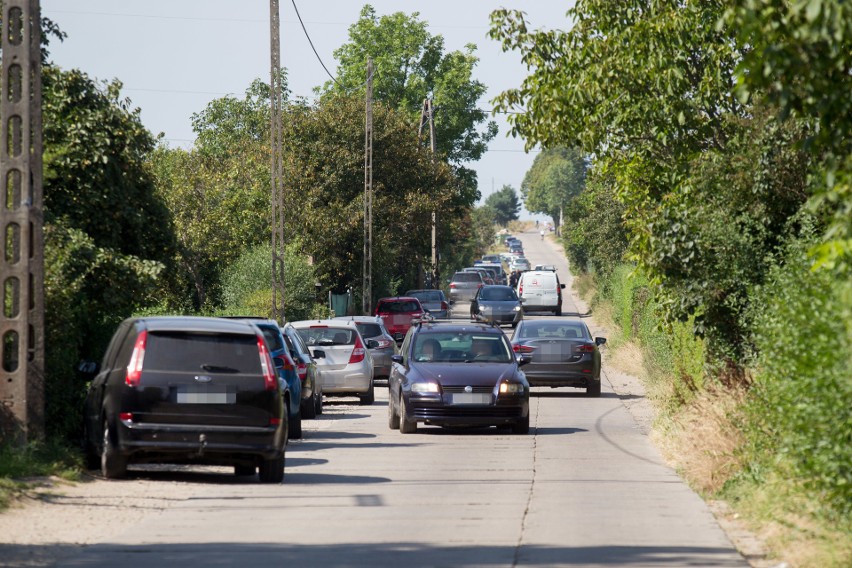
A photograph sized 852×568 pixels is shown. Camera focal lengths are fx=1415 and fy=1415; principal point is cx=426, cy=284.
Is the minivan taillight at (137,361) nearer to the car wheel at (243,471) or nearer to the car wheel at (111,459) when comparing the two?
the car wheel at (111,459)

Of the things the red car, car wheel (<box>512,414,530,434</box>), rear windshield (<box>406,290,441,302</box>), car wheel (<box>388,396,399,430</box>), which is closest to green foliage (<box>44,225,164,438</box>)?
car wheel (<box>388,396,399,430</box>)

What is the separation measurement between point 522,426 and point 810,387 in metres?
10.4

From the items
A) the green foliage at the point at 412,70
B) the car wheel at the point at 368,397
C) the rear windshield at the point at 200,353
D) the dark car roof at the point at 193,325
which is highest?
the green foliage at the point at 412,70

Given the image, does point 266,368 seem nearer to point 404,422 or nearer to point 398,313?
point 404,422

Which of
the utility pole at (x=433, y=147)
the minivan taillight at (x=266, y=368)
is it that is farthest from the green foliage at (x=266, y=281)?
the minivan taillight at (x=266, y=368)

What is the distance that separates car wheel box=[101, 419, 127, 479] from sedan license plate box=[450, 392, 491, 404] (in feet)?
21.1

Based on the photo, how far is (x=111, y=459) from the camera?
45.5ft

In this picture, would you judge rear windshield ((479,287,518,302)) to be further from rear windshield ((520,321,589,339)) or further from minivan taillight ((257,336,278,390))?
minivan taillight ((257,336,278,390))

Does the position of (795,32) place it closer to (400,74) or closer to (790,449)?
(790,449)

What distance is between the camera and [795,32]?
7.96 metres

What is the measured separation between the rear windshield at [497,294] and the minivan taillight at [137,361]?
44.0 m

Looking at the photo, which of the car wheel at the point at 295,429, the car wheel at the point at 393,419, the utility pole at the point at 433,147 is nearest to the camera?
the car wheel at the point at 295,429

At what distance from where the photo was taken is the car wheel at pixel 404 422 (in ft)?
65.7

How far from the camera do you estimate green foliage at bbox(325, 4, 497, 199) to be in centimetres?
8206
